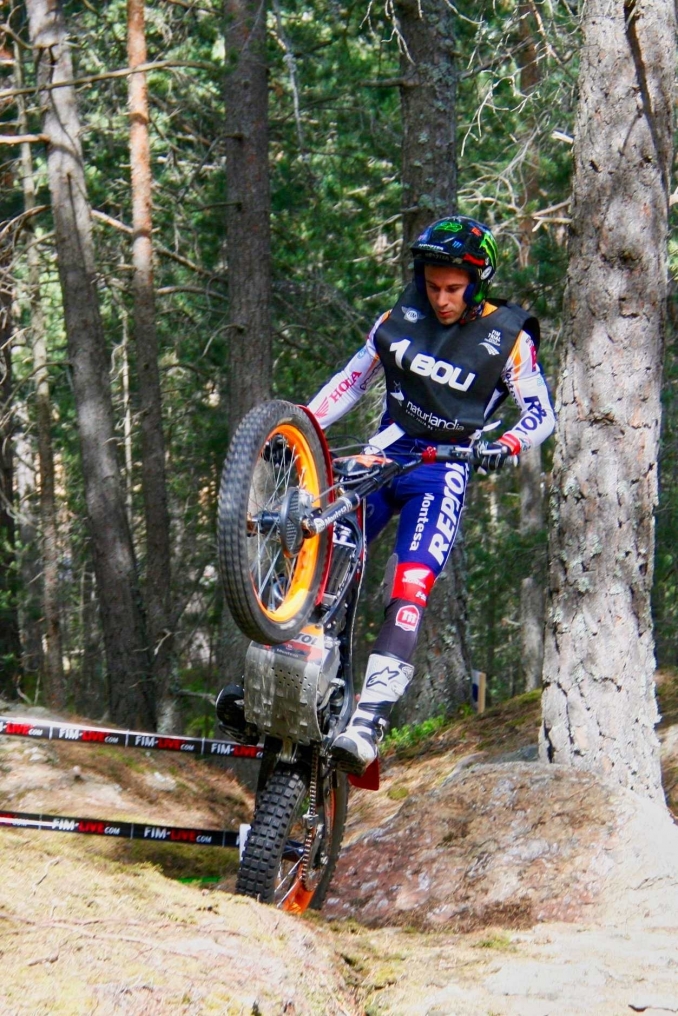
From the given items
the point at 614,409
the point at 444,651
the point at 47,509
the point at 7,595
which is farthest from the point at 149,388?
the point at 614,409

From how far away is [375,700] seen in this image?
189 inches

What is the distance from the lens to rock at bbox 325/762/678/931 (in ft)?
15.3

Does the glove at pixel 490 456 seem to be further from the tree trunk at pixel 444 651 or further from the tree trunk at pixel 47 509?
the tree trunk at pixel 47 509

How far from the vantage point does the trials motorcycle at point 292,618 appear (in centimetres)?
416

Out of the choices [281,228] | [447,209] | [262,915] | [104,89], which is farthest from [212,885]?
[104,89]

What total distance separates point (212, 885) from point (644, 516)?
9.69 ft

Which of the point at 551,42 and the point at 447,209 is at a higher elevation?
the point at 551,42

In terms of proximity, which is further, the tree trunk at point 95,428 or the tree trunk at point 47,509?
the tree trunk at point 47,509

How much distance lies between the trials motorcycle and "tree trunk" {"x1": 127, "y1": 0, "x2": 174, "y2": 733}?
802 centimetres

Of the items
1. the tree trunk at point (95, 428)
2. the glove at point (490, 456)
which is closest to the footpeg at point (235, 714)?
the glove at point (490, 456)

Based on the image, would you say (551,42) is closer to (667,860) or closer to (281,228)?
(281,228)

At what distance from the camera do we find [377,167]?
572 inches

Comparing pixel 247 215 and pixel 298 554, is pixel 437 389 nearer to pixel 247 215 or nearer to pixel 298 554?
pixel 298 554

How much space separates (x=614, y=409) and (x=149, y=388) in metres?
8.27
